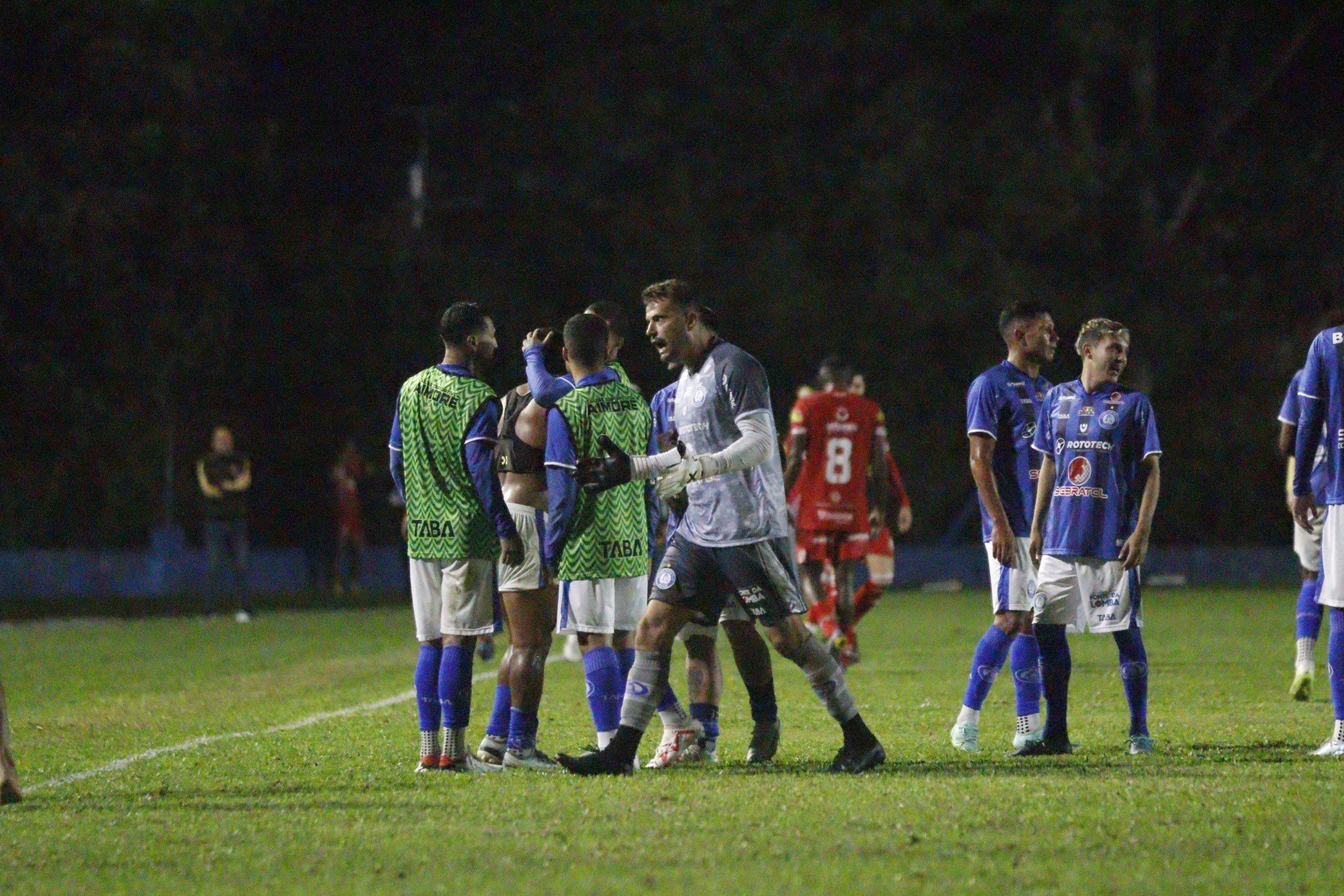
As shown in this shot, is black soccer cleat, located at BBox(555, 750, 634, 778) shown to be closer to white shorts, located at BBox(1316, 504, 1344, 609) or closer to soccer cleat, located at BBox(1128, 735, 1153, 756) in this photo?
soccer cleat, located at BBox(1128, 735, 1153, 756)

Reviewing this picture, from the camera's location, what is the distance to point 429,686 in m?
8.88

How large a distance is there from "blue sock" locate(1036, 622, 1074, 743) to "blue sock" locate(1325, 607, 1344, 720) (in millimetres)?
1174

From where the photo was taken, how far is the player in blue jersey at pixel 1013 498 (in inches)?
366

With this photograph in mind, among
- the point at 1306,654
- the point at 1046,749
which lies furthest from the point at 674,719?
the point at 1306,654

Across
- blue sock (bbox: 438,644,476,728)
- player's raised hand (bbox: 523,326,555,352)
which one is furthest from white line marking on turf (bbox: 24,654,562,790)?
player's raised hand (bbox: 523,326,555,352)

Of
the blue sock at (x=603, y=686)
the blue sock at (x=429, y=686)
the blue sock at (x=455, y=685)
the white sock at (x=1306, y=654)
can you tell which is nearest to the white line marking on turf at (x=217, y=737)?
the blue sock at (x=429, y=686)

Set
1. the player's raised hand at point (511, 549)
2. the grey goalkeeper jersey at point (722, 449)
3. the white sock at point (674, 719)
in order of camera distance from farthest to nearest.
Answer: the white sock at point (674, 719) → the player's raised hand at point (511, 549) → the grey goalkeeper jersey at point (722, 449)

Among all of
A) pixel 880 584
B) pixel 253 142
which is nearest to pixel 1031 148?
pixel 253 142

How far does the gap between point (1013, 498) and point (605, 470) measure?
2636mm

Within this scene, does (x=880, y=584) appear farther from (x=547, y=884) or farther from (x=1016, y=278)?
(x=1016, y=278)

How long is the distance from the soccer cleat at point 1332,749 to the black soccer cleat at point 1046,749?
3.59 ft

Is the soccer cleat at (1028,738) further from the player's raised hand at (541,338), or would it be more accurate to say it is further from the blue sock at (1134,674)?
the player's raised hand at (541,338)

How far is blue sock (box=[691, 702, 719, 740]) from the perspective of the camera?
9.30 meters

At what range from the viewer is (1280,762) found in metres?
8.56
